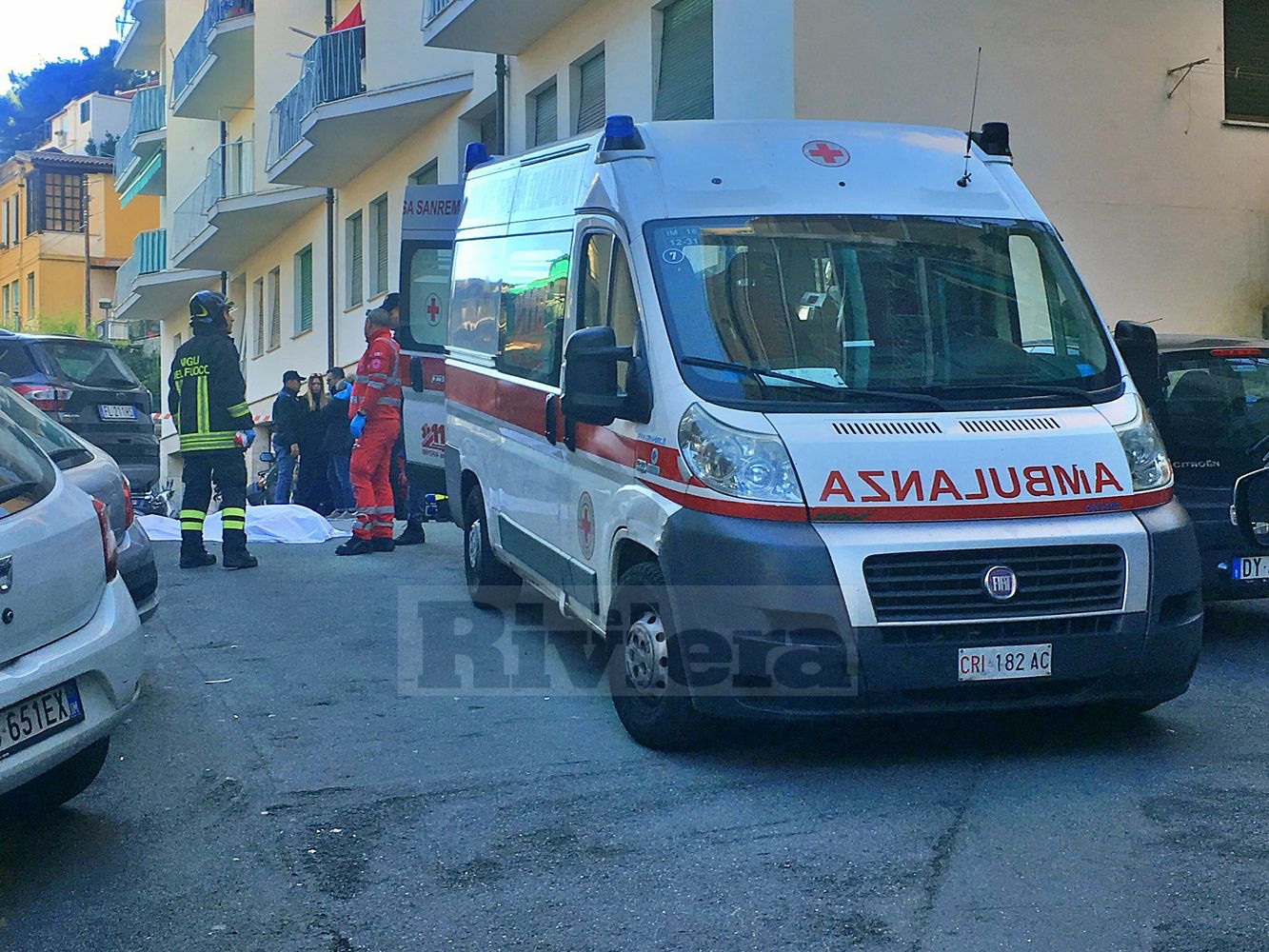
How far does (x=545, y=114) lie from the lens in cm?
1845

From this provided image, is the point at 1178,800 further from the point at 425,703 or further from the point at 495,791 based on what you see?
the point at 425,703

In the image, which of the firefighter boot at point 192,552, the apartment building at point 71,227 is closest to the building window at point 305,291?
the firefighter boot at point 192,552

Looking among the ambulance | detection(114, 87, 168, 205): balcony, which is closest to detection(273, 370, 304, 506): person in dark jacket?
the ambulance

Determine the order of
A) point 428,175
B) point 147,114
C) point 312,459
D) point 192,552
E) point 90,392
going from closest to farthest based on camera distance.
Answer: point 192,552 < point 90,392 < point 312,459 < point 428,175 < point 147,114

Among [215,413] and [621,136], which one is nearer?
[621,136]

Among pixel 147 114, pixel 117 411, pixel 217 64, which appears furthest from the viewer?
pixel 147 114

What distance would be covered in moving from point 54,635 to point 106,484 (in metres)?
2.30

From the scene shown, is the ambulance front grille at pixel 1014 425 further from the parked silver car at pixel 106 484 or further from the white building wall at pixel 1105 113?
the white building wall at pixel 1105 113

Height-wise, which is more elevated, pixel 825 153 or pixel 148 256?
pixel 148 256

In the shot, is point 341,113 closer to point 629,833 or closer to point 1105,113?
point 1105,113

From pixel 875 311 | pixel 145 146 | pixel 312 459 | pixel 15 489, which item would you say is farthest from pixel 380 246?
pixel 145 146

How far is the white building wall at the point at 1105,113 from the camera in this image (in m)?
13.0

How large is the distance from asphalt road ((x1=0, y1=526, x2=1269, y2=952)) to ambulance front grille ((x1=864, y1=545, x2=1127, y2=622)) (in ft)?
1.90

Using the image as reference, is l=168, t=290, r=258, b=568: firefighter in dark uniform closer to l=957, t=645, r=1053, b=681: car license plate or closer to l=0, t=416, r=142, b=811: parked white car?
l=0, t=416, r=142, b=811: parked white car
